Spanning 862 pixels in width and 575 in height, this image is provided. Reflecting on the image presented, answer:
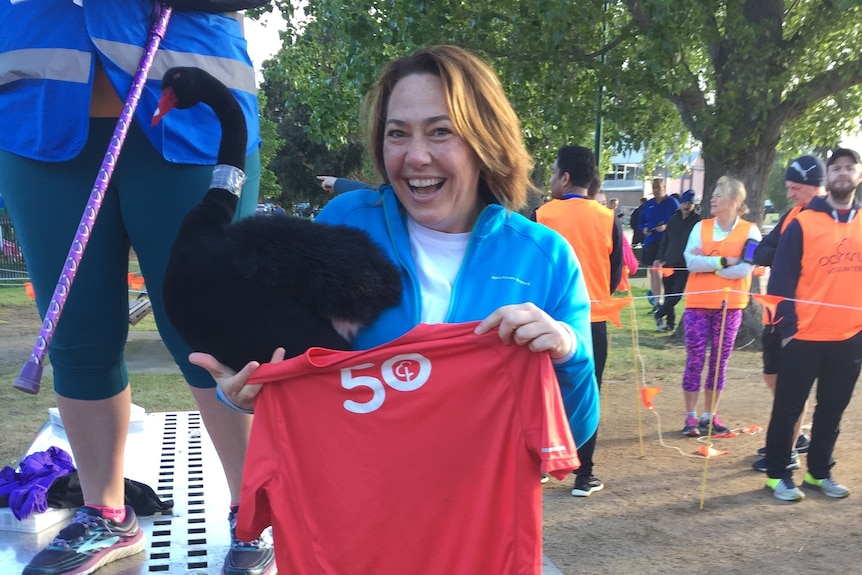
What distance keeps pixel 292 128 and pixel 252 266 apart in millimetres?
33487

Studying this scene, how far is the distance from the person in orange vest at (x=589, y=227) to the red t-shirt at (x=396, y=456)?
381cm

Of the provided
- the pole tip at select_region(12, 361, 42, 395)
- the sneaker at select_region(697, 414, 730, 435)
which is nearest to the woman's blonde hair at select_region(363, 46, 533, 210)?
the pole tip at select_region(12, 361, 42, 395)

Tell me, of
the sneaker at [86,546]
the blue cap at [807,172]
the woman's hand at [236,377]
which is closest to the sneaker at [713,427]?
the blue cap at [807,172]

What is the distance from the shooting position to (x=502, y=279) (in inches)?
72.7

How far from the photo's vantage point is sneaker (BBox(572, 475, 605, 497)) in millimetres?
5172

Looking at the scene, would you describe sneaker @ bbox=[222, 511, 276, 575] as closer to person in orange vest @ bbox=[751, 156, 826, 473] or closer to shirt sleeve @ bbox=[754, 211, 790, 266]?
person in orange vest @ bbox=[751, 156, 826, 473]

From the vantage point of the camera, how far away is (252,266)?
1.65 m

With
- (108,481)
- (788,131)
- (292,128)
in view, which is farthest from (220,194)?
(292,128)

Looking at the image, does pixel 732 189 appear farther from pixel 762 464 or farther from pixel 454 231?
pixel 454 231

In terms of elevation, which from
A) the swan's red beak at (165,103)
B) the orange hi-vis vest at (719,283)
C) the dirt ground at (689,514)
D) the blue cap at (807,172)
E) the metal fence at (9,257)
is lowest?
the dirt ground at (689,514)

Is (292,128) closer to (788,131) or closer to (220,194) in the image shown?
(788,131)

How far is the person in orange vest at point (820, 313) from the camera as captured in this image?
496 centimetres

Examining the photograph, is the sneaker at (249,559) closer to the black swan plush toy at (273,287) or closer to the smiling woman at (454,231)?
the smiling woman at (454,231)

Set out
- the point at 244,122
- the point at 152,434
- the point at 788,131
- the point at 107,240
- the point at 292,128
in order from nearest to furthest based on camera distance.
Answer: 1. the point at 244,122
2. the point at 107,240
3. the point at 152,434
4. the point at 788,131
5. the point at 292,128
